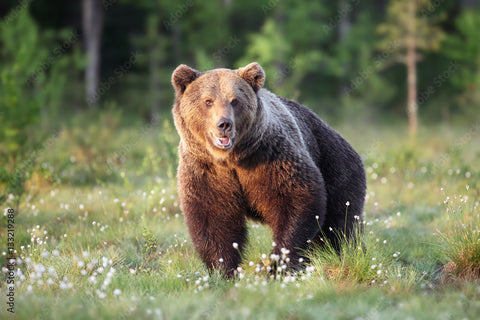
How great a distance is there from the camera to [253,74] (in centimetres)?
493

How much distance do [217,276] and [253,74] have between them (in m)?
1.89

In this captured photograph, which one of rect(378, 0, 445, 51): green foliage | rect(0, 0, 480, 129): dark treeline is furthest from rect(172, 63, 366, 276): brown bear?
rect(378, 0, 445, 51): green foliage

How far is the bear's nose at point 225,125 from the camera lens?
4449 millimetres

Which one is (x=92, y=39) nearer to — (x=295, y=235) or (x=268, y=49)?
(x=268, y=49)

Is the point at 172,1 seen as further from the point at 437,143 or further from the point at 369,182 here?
the point at 369,182

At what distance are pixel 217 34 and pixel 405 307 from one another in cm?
2149

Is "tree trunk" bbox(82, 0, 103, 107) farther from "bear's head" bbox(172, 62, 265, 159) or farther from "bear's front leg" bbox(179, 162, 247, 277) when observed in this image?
"bear's front leg" bbox(179, 162, 247, 277)

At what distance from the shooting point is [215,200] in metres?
4.85

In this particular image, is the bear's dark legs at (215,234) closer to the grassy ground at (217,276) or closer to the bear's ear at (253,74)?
the grassy ground at (217,276)

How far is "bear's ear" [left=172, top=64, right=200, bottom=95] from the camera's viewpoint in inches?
192

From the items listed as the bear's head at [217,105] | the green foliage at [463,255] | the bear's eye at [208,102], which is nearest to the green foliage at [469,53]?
the green foliage at [463,255]

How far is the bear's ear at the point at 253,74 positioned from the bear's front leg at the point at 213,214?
35.7 inches

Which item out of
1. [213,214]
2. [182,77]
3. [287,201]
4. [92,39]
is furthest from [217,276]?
[92,39]

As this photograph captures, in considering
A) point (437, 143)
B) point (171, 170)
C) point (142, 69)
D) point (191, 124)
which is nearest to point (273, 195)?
point (191, 124)
